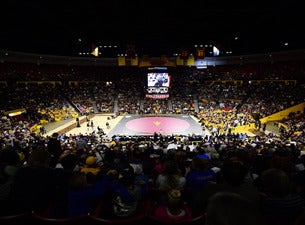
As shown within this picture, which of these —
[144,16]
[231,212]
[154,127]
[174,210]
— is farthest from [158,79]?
[231,212]

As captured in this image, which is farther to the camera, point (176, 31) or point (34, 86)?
point (34, 86)

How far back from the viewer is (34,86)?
40969 millimetres

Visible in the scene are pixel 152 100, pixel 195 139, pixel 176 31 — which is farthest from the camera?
pixel 152 100

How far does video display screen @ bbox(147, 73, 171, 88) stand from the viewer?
136ft

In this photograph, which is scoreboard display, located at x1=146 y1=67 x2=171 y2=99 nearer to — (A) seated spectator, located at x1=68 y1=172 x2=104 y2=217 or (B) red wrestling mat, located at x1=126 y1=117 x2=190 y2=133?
(B) red wrestling mat, located at x1=126 y1=117 x2=190 y2=133

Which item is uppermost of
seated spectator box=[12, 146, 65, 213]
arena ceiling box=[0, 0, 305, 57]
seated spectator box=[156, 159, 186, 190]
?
arena ceiling box=[0, 0, 305, 57]

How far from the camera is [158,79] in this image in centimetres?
4153

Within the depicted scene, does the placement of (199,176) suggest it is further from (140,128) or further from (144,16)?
(140,128)

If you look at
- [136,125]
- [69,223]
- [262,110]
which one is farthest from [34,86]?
[69,223]

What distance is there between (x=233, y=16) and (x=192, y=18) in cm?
270

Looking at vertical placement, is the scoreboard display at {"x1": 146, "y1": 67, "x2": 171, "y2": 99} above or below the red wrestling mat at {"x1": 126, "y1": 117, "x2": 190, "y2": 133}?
above

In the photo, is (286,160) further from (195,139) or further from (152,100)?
(152,100)

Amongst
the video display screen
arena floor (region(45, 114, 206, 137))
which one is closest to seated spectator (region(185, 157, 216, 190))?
arena floor (region(45, 114, 206, 137))

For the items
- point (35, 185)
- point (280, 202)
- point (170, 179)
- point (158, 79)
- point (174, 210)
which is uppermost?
point (158, 79)
